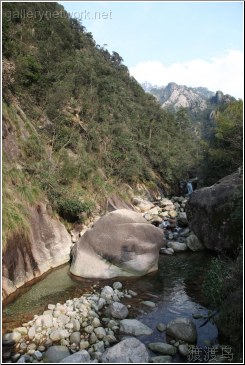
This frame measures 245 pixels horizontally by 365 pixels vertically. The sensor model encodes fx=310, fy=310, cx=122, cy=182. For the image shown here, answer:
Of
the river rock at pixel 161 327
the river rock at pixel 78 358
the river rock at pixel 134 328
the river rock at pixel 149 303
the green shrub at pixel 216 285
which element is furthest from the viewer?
the river rock at pixel 149 303

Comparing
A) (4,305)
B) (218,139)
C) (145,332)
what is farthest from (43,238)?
(218,139)

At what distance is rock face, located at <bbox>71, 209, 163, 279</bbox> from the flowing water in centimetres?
48

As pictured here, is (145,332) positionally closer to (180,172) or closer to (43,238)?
(43,238)

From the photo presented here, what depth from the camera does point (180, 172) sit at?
4153 centimetres

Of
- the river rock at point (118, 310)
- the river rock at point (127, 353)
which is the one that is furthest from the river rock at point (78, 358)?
the river rock at point (118, 310)

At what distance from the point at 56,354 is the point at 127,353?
1.87 meters

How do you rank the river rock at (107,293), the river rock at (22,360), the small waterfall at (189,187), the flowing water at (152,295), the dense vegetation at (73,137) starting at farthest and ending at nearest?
the small waterfall at (189,187) < the dense vegetation at (73,137) < the river rock at (107,293) < the flowing water at (152,295) < the river rock at (22,360)

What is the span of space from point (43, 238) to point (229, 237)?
28.9 ft

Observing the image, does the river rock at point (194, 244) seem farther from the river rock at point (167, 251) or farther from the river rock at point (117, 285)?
the river rock at point (117, 285)

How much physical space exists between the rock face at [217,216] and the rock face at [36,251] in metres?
7.07

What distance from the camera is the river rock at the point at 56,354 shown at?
26.1 ft

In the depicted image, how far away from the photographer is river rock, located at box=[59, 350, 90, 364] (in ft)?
25.1

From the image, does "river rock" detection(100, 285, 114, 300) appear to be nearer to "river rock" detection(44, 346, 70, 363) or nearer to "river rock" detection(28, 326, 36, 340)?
"river rock" detection(28, 326, 36, 340)


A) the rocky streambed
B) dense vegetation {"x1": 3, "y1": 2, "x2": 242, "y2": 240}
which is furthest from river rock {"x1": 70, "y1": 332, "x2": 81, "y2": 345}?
dense vegetation {"x1": 3, "y1": 2, "x2": 242, "y2": 240}
